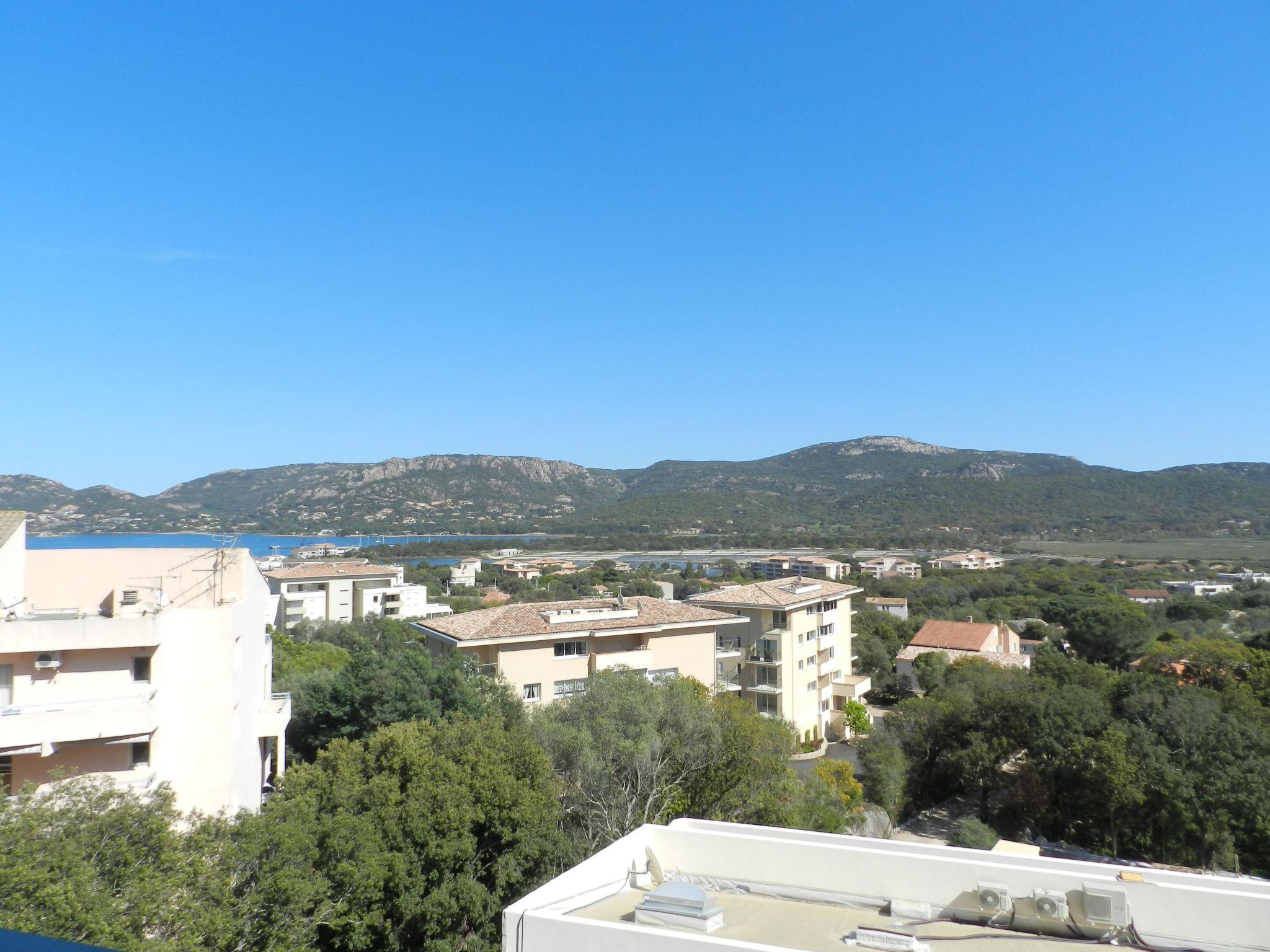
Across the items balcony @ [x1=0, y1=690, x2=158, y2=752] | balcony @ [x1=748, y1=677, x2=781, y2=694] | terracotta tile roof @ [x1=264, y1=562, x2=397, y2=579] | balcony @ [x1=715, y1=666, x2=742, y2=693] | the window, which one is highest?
balcony @ [x1=0, y1=690, x2=158, y2=752]

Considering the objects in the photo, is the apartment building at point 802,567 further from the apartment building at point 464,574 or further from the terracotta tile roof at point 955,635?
the terracotta tile roof at point 955,635

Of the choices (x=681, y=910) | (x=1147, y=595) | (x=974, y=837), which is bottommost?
(x=974, y=837)

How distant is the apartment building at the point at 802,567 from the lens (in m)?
96.2

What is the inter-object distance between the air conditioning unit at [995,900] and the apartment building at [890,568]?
8940 cm

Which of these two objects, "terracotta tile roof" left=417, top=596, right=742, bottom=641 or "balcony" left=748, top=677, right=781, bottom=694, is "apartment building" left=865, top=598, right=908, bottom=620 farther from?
"terracotta tile roof" left=417, top=596, right=742, bottom=641

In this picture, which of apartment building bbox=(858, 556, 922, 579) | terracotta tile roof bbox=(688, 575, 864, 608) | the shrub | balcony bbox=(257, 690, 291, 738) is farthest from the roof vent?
apartment building bbox=(858, 556, 922, 579)

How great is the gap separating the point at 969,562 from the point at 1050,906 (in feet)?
351

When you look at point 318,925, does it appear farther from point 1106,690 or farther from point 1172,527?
point 1172,527

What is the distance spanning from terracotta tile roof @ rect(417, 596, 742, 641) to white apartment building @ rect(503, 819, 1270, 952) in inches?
634

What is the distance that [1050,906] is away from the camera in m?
6.44

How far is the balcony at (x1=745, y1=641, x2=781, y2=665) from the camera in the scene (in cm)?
3105

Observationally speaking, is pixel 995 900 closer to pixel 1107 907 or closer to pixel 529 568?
pixel 1107 907

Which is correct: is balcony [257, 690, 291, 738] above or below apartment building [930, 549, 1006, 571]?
above

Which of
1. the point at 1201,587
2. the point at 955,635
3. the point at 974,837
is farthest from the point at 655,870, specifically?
the point at 1201,587
